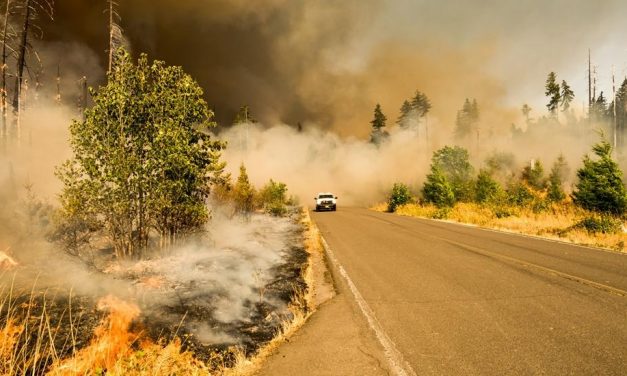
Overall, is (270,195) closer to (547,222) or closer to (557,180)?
(547,222)

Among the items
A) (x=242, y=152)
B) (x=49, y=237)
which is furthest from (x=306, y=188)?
(x=49, y=237)

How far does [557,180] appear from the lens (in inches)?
1565

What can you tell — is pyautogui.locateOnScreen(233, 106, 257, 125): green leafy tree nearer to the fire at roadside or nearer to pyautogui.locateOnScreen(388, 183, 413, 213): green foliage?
pyautogui.locateOnScreen(388, 183, 413, 213): green foliage

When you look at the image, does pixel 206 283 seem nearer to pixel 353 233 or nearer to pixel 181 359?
pixel 181 359

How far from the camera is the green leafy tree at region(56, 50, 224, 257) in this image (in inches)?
381

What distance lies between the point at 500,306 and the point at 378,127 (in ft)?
252

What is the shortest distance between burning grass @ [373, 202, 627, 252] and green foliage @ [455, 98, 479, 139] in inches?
2231

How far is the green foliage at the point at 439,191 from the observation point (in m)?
32.5

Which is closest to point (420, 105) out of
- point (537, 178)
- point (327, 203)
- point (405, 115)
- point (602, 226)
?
point (405, 115)

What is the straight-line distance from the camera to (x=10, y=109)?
21.3m

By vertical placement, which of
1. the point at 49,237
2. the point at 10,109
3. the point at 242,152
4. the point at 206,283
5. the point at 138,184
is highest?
the point at 242,152

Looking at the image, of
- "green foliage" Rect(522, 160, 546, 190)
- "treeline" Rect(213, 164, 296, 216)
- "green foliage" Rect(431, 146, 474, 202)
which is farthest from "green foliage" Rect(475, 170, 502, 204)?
"treeline" Rect(213, 164, 296, 216)

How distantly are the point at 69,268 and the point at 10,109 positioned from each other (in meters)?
18.2

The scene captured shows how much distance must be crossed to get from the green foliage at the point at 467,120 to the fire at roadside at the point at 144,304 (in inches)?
2944
